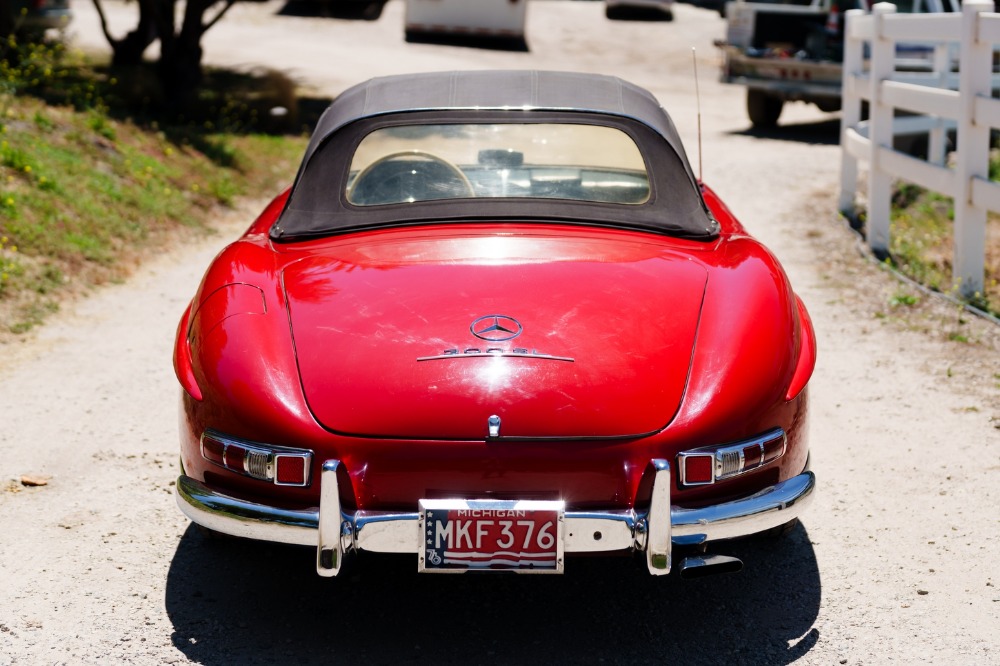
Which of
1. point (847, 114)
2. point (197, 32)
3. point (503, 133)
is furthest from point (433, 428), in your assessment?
point (197, 32)

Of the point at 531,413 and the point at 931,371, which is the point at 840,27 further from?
the point at 531,413

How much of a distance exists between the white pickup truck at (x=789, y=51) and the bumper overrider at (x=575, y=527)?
11405 mm

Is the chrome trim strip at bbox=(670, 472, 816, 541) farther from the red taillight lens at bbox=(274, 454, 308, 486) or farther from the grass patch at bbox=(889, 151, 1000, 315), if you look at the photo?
the grass patch at bbox=(889, 151, 1000, 315)

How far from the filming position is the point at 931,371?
5.77m

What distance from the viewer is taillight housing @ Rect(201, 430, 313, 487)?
10.2 feet

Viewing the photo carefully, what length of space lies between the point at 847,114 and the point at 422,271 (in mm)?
6946

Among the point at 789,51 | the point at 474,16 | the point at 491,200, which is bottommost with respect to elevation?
the point at 789,51

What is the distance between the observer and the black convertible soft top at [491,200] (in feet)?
13.4

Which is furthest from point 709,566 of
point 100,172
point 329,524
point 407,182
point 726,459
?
point 100,172

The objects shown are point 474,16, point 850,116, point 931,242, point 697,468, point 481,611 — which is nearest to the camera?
point 697,468

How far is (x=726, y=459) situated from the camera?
125 inches

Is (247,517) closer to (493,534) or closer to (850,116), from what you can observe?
(493,534)

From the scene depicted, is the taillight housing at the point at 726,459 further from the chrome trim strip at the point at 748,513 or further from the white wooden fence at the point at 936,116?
the white wooden fence at the point at 936,116

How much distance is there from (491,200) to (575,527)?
4.91ft
